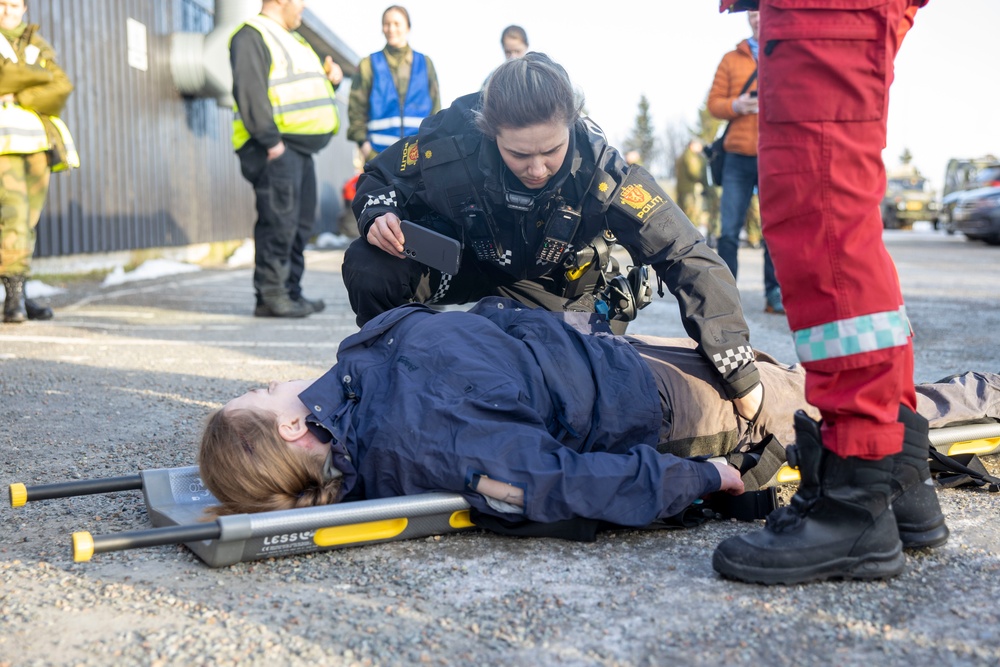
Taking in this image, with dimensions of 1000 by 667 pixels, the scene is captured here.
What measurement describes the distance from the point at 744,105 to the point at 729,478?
4.34 metres

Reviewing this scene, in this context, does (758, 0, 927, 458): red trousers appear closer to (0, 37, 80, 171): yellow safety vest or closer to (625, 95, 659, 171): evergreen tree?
(0, 37, 80, 171): yellow safety vest

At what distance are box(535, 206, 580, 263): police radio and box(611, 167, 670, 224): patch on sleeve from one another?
19 cm

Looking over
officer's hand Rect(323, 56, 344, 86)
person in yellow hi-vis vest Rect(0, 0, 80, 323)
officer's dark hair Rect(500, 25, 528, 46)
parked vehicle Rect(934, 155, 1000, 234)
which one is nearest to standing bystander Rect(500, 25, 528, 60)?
officer's dark hair Rect(500, 25, 528, 46)

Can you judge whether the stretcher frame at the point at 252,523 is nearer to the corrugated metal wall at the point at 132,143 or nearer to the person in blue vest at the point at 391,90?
the person in blue vest at the point at 391,90

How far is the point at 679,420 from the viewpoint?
251 centimetres

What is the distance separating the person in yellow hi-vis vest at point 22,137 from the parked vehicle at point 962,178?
17.2 metres

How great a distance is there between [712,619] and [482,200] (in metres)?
1.78

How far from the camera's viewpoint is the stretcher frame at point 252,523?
1.84 m

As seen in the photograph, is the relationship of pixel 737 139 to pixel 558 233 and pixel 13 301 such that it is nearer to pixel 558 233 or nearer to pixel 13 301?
pixel 558 233

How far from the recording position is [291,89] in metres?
6.20

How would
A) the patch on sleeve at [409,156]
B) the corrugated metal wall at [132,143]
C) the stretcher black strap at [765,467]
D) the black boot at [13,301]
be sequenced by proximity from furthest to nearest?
the corrugated metal wall at [132,143] < the black boot at [13,301] < the patch on sleeve at [409,156] < the stretcher black strap at [765,467]

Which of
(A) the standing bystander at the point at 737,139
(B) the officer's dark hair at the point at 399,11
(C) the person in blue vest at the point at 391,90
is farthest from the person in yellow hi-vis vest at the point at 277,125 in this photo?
(A) the standing bystander at the point at 737,139

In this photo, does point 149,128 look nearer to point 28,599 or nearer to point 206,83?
point 206,83

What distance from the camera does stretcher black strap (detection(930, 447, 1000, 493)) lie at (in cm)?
241
